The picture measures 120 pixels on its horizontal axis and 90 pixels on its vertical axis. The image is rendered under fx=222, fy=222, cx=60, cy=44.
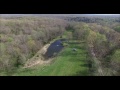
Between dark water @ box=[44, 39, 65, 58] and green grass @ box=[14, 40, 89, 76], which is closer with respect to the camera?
green grass @ box=[14, 40, 89, 76]

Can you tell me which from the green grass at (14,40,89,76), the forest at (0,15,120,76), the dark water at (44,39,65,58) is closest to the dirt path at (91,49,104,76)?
the forest at (0,15,120,76)

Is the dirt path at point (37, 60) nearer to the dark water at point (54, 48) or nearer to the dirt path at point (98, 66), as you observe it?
the dark water at point (54, 48)

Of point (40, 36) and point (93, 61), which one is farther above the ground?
point (40, 36)

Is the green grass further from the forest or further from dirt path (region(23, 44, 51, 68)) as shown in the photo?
dirt path (region(23, 44, 51, 68))
